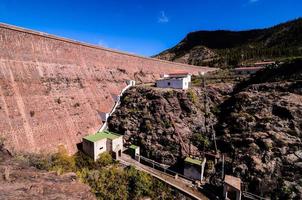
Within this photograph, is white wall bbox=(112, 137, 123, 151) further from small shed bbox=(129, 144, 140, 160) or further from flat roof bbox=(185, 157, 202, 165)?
flat roof bbox=(185, 157, 202, 165)

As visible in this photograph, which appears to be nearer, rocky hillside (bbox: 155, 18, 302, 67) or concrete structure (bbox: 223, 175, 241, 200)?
concrete structure (bbox: 223, 175, 241, 200)

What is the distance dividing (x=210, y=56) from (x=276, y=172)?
231 ft

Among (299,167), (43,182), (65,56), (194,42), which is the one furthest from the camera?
(194,42)

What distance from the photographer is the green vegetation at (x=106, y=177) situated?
14.7 m

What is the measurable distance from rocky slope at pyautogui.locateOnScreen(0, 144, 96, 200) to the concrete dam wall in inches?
324

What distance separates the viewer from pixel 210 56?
78.0m

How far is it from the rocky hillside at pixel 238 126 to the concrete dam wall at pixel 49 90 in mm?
4282

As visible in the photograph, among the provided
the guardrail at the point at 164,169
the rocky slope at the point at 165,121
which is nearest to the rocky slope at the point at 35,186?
the guardrail at the point at 164,169

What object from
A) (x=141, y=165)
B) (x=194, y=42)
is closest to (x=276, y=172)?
(x=141, y=165)

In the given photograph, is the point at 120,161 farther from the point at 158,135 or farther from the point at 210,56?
the point at 210,56

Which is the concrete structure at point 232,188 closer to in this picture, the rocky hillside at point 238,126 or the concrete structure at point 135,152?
the rocky hillside at point 238,126

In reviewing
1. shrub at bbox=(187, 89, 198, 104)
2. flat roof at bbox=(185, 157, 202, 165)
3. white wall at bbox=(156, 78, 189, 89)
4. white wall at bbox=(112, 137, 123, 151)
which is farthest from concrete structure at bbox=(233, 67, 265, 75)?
white wall at bbox=(112, 137, 123, 151)

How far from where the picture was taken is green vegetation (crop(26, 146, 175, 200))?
48.3 ft

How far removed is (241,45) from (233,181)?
3284 inches
